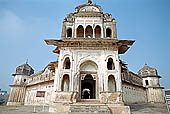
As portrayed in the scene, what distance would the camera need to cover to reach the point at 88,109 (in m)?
11.5

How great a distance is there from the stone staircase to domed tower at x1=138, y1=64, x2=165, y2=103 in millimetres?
29402

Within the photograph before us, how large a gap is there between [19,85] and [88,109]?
31.2m

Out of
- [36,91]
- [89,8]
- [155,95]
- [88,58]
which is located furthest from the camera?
[155,95]

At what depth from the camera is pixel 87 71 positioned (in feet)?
50.1

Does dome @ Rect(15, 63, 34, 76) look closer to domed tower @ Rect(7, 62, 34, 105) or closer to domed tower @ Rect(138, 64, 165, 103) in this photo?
domed tower @ Rect(7, 62, 34, 105)

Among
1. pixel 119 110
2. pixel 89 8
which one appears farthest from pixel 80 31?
pixel 119 110

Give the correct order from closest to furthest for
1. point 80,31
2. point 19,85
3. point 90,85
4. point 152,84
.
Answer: point 80,31 → point 90,85 → point 19,85 → point 152,84

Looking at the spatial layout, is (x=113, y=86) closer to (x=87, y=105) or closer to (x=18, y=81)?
(x=87, y=105)

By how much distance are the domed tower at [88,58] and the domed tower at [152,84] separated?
25.3 meters

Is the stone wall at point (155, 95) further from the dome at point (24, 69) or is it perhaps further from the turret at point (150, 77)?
the dome at point (24, 69)

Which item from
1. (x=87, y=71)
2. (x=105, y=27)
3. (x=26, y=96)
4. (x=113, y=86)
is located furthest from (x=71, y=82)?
(x=26, y=96)

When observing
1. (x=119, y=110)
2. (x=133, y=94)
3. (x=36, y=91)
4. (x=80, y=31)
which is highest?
(x=80, y=31)

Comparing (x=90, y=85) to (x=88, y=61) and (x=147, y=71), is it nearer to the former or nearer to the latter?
(x=88, y=61)

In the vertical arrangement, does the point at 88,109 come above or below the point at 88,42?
below
